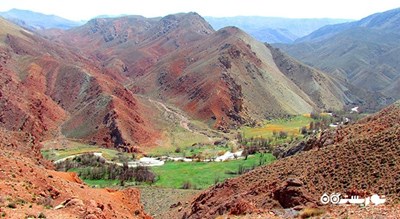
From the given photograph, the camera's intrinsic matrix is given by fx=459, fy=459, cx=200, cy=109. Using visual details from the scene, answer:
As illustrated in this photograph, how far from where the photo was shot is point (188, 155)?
14300 centimetres

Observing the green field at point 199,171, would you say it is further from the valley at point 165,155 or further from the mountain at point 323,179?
the mountain at point 323,179

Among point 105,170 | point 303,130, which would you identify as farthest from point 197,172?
point 303,130

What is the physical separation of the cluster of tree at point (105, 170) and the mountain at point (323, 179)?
57.4 meters

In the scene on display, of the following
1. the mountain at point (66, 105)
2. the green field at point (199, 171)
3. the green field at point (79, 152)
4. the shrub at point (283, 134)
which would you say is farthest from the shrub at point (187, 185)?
the shrub at point (283, 134)

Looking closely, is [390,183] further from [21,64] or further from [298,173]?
[21,64]

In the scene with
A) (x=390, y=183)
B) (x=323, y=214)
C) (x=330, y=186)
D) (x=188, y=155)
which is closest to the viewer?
(x=323, y=214)

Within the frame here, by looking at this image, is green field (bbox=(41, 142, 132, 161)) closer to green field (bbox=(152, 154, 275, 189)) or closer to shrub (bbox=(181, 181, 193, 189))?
green field (bbox=(152, 154, 275, 189))

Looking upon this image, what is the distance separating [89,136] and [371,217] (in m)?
131

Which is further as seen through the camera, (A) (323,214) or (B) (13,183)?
(B) (13,183)

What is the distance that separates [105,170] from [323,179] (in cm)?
8125

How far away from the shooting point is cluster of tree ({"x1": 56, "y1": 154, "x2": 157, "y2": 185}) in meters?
110

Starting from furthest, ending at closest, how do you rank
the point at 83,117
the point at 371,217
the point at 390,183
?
1. the point at 83,117
2. the point at 390,183
3. the point at 371,217

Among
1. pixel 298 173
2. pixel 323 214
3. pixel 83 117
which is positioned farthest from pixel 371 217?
pixel 83 117

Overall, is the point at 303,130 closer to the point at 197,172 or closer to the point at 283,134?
the point at 283,134
